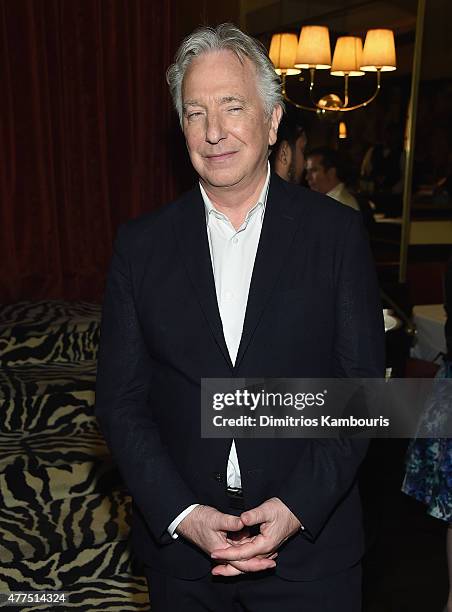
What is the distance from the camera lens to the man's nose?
1.33m

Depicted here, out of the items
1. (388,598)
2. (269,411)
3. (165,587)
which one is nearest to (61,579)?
(388,598)

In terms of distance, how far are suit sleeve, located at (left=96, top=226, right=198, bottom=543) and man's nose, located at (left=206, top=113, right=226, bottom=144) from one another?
259mm

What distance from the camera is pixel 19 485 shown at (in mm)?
2990

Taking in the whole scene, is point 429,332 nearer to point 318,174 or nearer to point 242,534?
point 318,174

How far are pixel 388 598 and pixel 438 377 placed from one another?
0.91 m

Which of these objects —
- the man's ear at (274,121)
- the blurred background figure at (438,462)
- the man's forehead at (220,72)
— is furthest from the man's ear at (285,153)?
the man's forehead at (220,72)

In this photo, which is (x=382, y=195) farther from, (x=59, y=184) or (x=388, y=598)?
(x=388, y=598)

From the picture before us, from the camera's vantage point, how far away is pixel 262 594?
Result: 1344mm

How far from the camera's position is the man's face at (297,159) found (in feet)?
8.14

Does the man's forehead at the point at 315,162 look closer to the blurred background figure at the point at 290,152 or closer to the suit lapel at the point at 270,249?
the blurred background figure at the point at 290,152

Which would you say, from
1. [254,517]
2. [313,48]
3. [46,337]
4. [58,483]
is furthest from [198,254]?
[313,48]

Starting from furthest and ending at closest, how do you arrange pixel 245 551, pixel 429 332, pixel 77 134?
pixel 77 134 → pixel 429 332 → pixel 245 551

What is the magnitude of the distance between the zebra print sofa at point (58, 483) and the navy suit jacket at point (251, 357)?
1431mm

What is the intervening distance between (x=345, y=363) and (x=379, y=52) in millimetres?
4073
